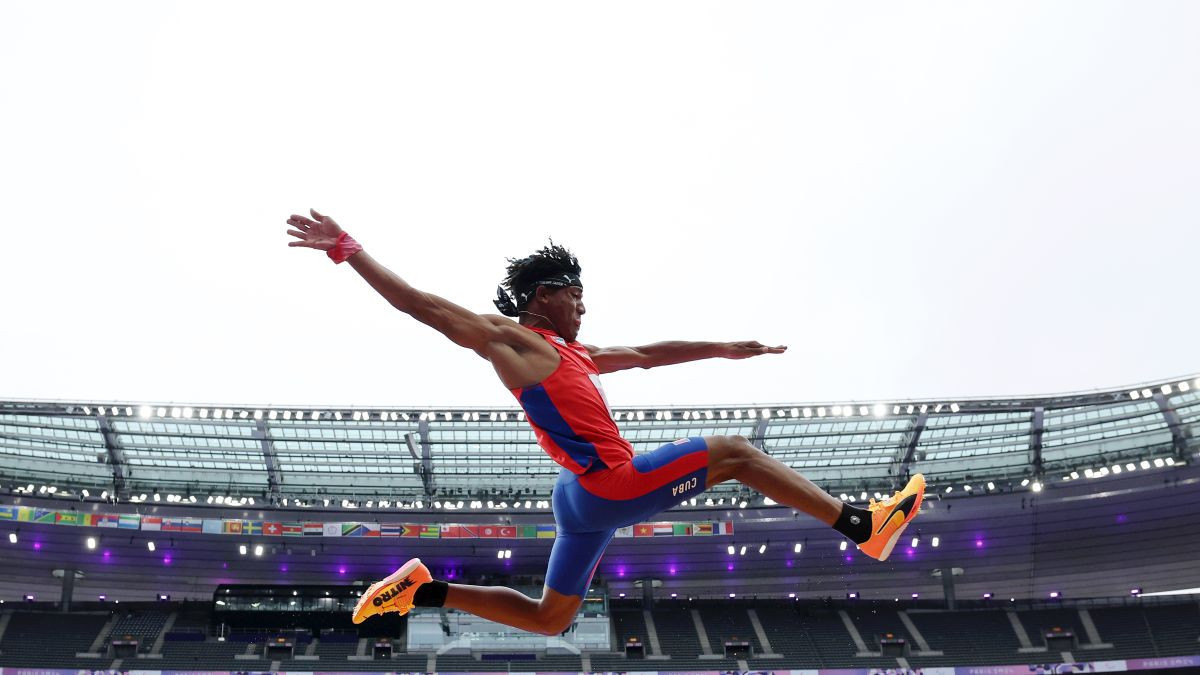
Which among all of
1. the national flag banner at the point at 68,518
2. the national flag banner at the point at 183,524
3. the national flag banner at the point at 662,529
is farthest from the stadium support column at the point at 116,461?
the national flag banner at the point at 662,529

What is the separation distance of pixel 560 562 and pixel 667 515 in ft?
117

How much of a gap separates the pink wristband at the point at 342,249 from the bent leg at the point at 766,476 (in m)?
2.38

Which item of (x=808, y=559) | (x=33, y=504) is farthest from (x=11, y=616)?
(x=808, y=559)

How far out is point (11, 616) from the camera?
39.6 m

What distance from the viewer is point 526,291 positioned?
20.7 ft

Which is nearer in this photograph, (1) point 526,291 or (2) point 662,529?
(1) point 526,291

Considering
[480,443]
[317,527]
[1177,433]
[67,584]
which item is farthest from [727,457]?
[67,584]

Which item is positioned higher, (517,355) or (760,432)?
(760,432)

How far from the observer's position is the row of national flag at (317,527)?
126ft

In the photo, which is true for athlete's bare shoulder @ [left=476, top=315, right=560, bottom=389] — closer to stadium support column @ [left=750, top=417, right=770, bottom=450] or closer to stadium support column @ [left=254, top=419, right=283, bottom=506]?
stadium support column @ [left=750, top=417, right=770, bottom=450]

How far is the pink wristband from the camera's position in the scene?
18.4 ft

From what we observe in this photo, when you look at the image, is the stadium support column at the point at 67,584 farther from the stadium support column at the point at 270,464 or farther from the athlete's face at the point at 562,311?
the athlete's face at the point at 562,311

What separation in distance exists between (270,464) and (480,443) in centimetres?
872

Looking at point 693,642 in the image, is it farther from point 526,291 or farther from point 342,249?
point 342,249
